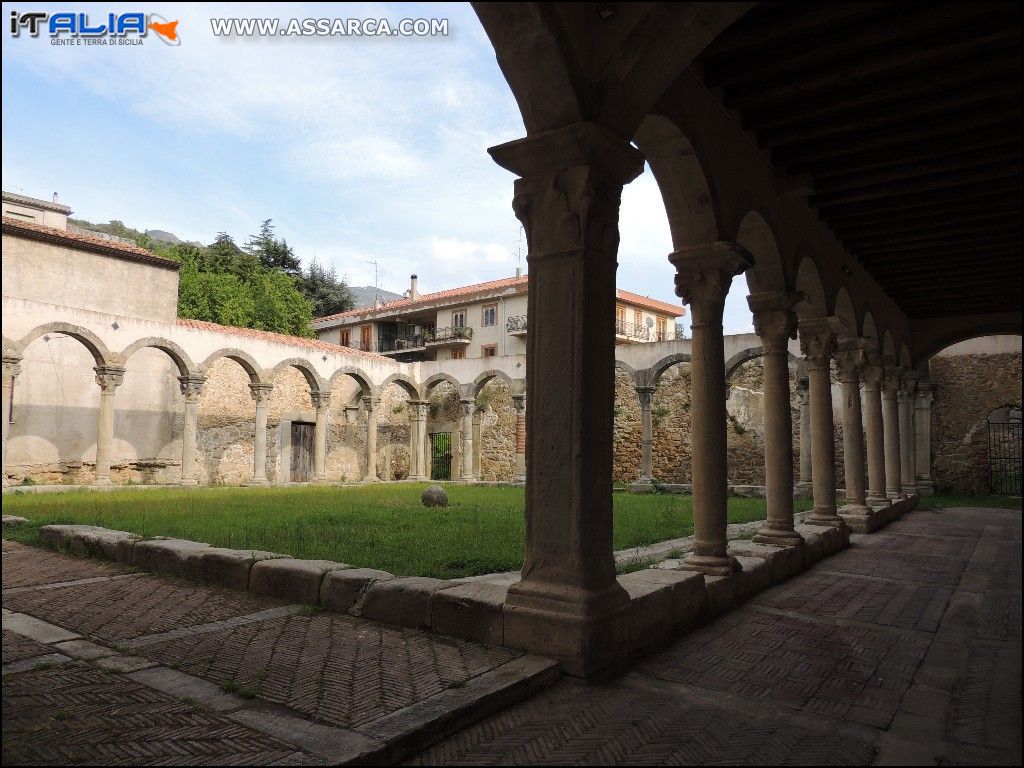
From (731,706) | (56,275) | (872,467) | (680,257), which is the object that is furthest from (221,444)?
(731,706)

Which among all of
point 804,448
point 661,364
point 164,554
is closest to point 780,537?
point 164,554

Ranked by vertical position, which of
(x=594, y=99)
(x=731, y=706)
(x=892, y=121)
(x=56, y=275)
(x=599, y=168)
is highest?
(x=56, y=275)

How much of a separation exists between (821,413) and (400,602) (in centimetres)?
679

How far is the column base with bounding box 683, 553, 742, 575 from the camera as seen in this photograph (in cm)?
529

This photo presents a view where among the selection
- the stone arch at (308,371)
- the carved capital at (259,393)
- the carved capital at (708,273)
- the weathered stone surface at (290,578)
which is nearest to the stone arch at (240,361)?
the carved capital at (259,393)

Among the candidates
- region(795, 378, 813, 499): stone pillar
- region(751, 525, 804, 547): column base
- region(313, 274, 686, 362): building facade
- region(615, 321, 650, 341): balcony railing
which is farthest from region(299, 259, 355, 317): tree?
region(751, 525, 804, 547): column base

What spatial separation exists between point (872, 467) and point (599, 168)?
11.1 metres

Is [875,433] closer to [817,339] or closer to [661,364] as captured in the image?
[817,339]

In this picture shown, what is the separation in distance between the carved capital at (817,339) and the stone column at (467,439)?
1543cm

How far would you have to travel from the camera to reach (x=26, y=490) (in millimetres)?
15180

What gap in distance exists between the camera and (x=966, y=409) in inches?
778

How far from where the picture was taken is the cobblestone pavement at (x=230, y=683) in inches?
105

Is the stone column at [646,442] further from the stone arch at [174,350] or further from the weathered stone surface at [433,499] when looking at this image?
the stone arch at [174,350]

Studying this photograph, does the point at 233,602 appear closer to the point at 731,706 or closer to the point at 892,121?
the point at 731,706
